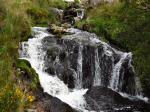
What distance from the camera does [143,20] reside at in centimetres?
1541

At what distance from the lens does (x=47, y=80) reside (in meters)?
12.9

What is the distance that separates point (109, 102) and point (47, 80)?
2.33m

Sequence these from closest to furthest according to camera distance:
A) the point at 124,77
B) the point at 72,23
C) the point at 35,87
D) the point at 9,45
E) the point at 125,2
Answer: the point at 35,87, the point at 9,45, the point at 124,77, the point at 125,2, the point at 72,23

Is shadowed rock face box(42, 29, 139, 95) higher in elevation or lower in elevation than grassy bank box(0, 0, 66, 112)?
lower

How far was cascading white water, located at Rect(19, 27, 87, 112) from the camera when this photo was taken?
39.4ft

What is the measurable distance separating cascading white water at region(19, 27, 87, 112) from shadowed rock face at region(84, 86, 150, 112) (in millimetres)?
295

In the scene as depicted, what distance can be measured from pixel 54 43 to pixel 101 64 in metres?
2.03

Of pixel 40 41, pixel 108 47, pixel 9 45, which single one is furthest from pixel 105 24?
pixel 9 45

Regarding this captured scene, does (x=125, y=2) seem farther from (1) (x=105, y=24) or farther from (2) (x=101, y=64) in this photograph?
(2) (x=101, y=64)

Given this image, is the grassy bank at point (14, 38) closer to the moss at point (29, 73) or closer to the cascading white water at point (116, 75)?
the moss at point (29, 73)

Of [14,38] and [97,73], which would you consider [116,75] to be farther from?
[14,38]

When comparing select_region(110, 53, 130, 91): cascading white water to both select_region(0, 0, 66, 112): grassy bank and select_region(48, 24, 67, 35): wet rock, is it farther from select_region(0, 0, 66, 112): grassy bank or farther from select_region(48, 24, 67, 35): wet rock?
select_region(0, 0, 66, 112): grassy bank

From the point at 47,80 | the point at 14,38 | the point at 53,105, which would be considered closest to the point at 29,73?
the point at 47,80

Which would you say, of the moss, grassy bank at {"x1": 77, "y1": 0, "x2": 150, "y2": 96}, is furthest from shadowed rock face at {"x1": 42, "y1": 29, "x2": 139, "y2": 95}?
the moss
